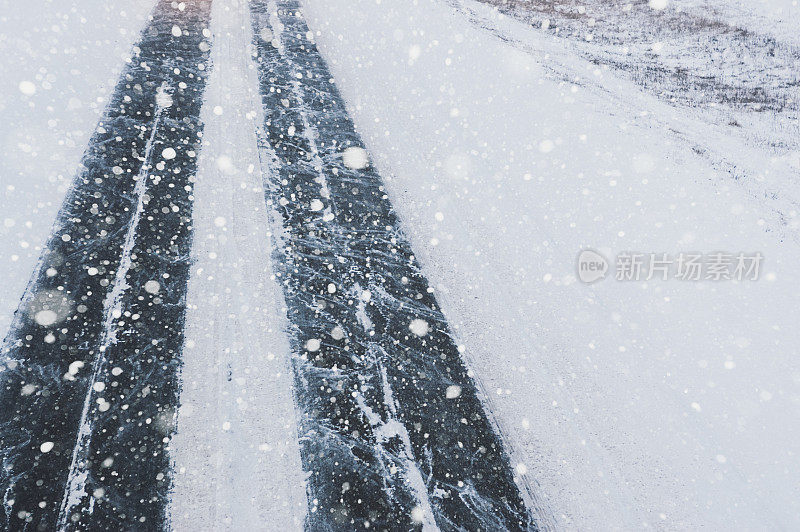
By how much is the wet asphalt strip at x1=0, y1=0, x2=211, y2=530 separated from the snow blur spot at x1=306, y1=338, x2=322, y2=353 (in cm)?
85

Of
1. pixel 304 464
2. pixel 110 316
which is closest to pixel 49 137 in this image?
pixel 110 316

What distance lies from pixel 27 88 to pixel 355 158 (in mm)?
4419

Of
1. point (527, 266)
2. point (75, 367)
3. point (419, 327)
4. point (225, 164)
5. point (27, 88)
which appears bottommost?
point (75, 367)

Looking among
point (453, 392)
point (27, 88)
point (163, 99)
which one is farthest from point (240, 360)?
point (27, 88)

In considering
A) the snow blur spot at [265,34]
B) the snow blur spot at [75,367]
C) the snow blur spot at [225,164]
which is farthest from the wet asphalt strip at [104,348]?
the snow blur spot at [265,34]

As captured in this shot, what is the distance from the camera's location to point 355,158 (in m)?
4.90

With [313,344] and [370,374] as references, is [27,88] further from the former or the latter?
[370,374]

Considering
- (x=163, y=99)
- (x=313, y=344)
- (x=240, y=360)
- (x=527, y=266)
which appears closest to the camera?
(x=240, y=360)

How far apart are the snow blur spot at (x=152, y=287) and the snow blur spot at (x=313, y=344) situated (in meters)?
1.28

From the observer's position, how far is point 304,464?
247 cm

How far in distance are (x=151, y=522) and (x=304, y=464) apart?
2.60ft

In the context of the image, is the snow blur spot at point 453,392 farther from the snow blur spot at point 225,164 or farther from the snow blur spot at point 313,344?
the snow blur spot at point 225,164

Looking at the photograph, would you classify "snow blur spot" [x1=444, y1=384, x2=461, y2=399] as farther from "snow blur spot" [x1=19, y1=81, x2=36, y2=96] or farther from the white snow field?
"snow blur spot" [x1=19, y1=81, x2=36, y2=96]

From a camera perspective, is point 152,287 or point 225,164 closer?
point 152,287
